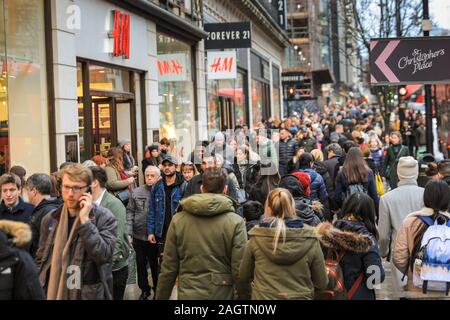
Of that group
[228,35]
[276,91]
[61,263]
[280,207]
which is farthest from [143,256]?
[276,91]

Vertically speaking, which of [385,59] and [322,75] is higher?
[322,75]

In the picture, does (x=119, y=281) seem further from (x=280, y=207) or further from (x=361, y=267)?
(x=361, y=267)

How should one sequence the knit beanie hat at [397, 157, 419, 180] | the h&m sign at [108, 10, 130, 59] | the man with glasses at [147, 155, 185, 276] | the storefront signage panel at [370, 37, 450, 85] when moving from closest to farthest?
the knit beanie hat at [397, 157, 419, 180] → the man with glasses at [147, 155, 185, 276] → the storefront signage panel at [370, 37, 450, 85] → the h&m sign at [108, 10, 130, 59]

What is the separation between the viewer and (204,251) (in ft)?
18.3

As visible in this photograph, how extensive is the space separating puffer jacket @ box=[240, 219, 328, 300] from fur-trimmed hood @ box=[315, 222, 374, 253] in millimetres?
469

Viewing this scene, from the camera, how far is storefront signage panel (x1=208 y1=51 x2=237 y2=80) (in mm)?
23250

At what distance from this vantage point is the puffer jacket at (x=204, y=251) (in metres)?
5.59

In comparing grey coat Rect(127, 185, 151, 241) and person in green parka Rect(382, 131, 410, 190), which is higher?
person in green parka Rect(382, 131, 410, 190)

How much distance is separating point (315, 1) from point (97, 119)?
73042 mm

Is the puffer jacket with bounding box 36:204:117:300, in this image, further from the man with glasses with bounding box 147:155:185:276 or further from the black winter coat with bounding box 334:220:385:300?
the man with glasses with bounding box 147:155:185:276

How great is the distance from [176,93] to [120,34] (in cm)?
590

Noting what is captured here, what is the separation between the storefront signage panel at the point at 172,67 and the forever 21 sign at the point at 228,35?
173cm

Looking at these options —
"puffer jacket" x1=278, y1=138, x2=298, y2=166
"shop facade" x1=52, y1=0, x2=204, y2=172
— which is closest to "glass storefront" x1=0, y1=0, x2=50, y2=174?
"shop facade" x1=52, y1=0, x2=204, y2=172
